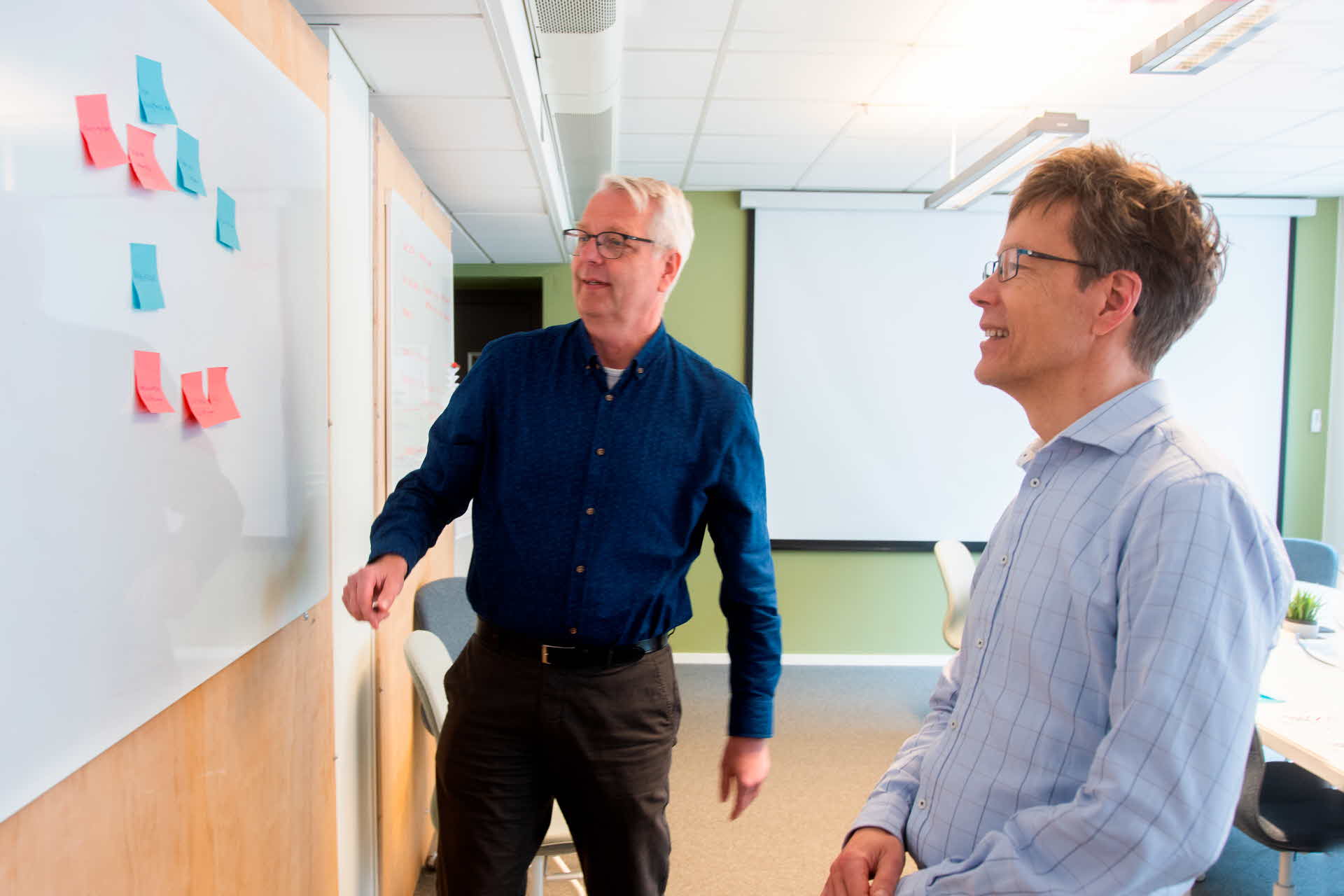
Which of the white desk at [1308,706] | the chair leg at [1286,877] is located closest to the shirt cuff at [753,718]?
the white desk at [1308,706]

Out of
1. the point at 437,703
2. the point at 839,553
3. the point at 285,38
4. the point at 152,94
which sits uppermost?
the point at 285,38

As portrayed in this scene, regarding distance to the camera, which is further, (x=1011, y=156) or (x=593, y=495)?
(x=1011, y=156)

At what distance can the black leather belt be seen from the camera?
1.43 meters

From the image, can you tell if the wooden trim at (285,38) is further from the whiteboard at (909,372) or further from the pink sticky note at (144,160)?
the whiteboard at (909,372)

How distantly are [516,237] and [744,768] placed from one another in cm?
321

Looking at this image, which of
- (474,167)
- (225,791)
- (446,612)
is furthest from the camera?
(474,167)

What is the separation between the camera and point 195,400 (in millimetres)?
1069

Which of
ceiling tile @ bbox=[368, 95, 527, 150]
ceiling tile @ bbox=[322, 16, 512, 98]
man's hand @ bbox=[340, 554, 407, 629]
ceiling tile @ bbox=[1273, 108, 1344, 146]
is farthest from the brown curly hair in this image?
ceiling tile @ bbox=[1273, 108, 1344, 146]

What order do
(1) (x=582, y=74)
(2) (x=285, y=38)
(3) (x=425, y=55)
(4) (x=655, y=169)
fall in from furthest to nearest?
1. (4) (x=655, y=169)
2. (1) (x=582, y=74)
3. (3) (x=425, y=55)
4. (2) (x=285, y=38)

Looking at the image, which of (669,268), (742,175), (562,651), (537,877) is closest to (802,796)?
(537,877)

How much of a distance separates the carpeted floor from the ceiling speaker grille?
260 centimetres

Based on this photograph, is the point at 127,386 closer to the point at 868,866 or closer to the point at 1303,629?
the point at 868,866

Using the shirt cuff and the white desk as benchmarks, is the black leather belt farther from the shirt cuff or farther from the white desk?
the white desk

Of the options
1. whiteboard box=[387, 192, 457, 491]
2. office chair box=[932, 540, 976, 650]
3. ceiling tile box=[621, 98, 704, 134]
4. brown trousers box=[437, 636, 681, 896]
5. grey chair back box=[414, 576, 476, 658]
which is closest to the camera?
brown trousers box=[437, 636, 681, 896]
